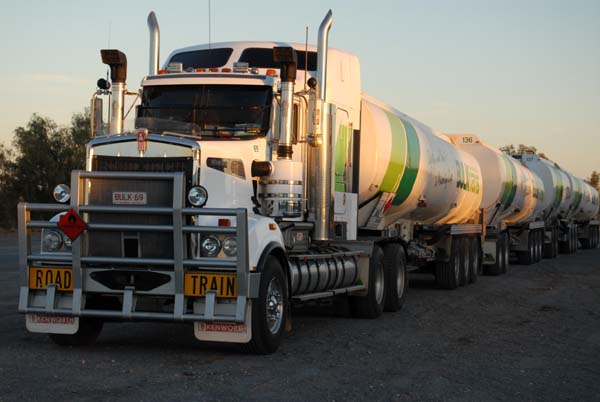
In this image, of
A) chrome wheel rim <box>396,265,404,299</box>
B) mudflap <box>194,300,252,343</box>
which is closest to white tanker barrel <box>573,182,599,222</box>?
chrome wheel rim <box>396,265,404,299</box>

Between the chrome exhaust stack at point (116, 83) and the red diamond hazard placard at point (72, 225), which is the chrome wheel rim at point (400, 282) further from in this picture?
the red diamond hazard placard at point (72, 225)

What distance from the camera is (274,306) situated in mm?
10359

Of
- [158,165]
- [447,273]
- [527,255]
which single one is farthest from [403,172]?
[527,255]

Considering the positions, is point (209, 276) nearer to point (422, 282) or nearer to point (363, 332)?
point (363, 332)

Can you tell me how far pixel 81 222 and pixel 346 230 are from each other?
509 centimetres

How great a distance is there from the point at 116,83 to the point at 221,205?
247 cm

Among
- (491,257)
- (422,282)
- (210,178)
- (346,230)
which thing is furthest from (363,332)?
(491,257)

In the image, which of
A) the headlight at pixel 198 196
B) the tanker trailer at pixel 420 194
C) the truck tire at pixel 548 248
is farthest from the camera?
the truck tire at pixel 548 248

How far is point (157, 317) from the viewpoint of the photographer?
950cm

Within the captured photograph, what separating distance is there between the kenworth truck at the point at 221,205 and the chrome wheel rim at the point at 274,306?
1 centimetres

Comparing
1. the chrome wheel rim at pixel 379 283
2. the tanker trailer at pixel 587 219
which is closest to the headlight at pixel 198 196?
the chrome wheel rim at pixel 379 283

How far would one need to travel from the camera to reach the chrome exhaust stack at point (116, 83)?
11680 mm

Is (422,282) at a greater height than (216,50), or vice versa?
(216,50)

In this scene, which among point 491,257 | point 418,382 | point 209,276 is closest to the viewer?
point 418,382
